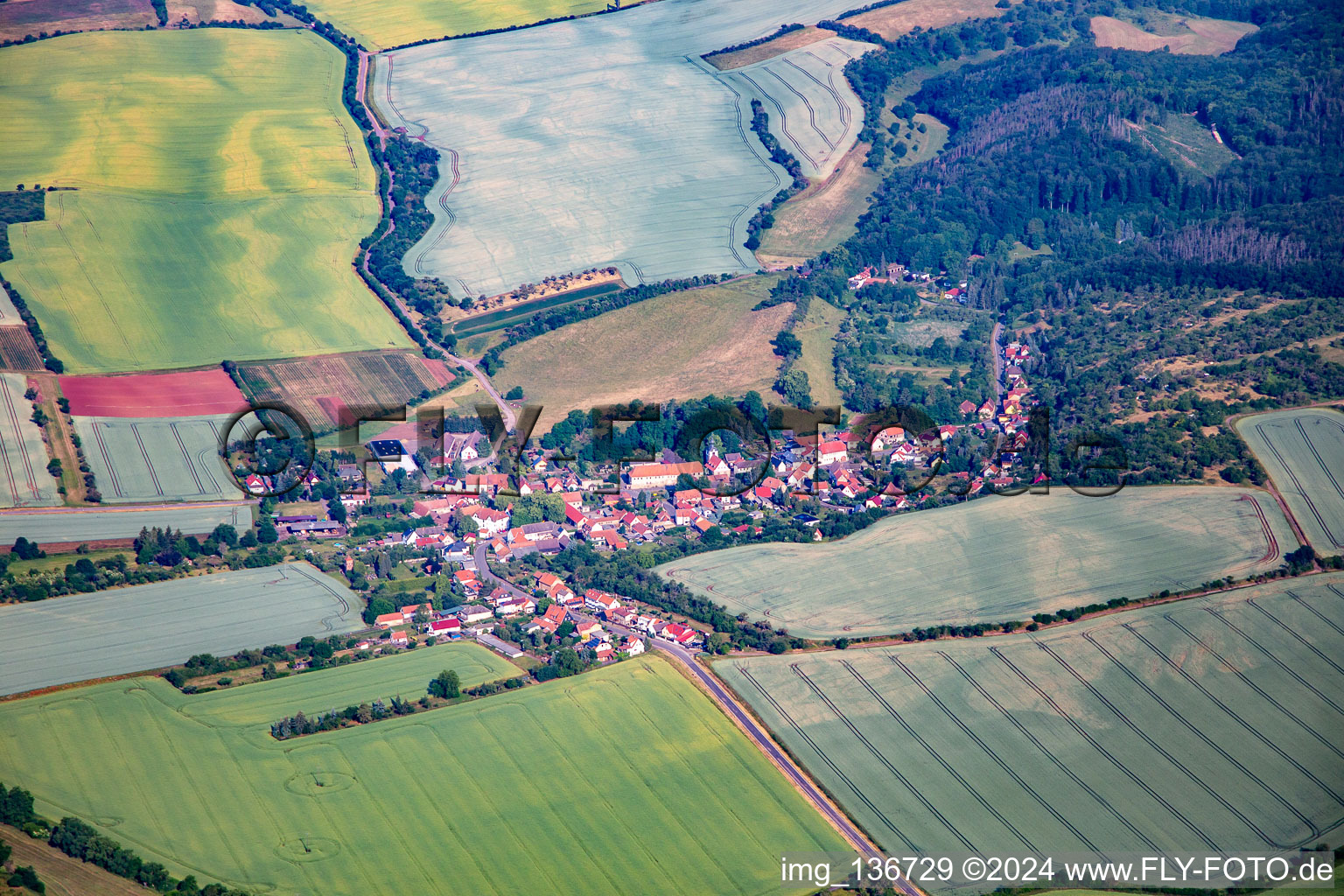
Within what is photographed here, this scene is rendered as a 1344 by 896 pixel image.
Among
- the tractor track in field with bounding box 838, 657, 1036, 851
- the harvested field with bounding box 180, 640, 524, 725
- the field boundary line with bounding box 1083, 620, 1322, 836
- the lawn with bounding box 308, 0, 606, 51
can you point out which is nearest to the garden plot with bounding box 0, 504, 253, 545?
the harvested field with bounding box 180, 640, 524, 725

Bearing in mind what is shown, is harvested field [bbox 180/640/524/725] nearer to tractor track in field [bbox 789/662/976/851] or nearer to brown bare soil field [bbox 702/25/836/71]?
tractor track in field [bbox 789/662/976/851]

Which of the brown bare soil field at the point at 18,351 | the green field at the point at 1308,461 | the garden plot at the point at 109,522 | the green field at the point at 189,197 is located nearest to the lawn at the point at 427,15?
the green field at the point at 189,197

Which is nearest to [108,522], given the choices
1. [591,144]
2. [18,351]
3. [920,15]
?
[18,351]

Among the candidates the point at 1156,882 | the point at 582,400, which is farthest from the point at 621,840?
the point at 582,400

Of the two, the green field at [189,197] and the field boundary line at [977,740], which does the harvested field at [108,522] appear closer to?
the green field at [189,197]

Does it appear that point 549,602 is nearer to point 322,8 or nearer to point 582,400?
point 582,400

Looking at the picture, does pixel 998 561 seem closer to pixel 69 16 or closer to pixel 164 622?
pixel 164 622
